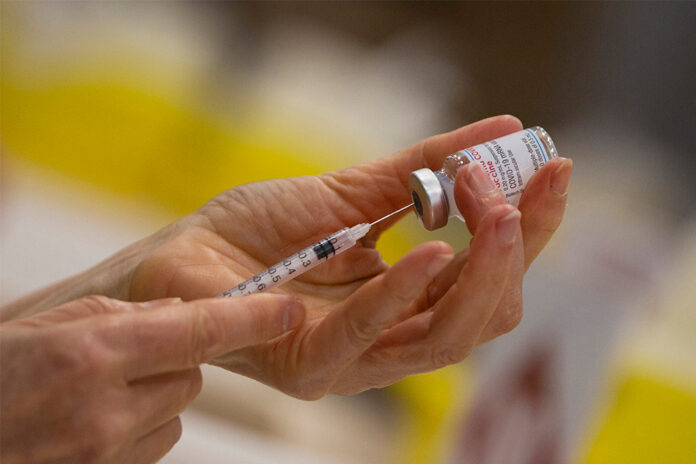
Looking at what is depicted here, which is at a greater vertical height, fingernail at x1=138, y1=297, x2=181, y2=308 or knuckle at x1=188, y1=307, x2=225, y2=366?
fingernail at x1=138, y1=297, x2=181, y2=308

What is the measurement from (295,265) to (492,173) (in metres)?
0.42

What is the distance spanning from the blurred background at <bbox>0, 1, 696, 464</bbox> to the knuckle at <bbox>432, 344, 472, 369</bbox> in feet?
3.01

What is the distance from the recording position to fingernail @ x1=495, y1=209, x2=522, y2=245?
106 cm

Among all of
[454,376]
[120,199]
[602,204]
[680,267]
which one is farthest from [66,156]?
[680,267]

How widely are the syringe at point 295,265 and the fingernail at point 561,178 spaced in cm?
38

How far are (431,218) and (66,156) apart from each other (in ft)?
5.90

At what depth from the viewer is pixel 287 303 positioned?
3.38 ft

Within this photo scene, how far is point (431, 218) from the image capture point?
1.25 metres

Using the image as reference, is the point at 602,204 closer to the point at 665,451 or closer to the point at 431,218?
the point at 665,451

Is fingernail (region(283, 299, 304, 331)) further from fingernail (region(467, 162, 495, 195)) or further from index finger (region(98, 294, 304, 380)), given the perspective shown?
fingernail (region(467, 162, 495, 195))

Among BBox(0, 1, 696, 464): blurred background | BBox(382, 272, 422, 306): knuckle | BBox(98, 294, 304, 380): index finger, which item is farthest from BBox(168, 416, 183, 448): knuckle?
BBox(0, 1, 696, 464): blurred background

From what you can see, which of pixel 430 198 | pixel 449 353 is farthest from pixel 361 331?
pixel 430 198

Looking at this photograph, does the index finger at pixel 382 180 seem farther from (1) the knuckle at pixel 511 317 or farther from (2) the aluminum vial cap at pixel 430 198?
(1) the knuckle at pixel 511 317

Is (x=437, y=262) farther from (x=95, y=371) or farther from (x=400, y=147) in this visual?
(x=400, y=147)
